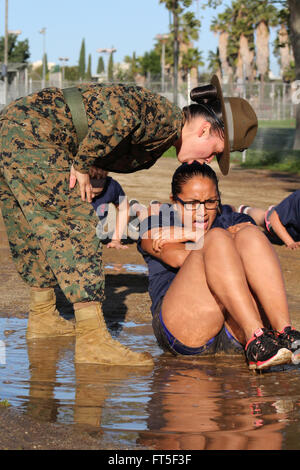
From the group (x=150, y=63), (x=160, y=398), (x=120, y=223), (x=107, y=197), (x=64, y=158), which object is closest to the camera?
(x=160, y=398)

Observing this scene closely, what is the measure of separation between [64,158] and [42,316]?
1.11 meters

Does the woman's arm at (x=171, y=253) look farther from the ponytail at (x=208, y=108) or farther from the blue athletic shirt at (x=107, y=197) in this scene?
the blue athletic shirt at (x=107, y=197)

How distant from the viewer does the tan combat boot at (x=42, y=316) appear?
4.96 meters

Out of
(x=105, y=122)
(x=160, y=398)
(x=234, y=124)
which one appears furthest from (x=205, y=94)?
(x=160, y=398)

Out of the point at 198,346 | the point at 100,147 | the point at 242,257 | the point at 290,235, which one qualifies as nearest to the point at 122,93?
the point at 100,147

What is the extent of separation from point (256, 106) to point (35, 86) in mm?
9733

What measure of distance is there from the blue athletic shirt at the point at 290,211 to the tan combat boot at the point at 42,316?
2.71 metres

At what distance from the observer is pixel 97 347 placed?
14.2 ft

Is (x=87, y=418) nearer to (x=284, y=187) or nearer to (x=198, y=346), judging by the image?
(x=198, y=346)

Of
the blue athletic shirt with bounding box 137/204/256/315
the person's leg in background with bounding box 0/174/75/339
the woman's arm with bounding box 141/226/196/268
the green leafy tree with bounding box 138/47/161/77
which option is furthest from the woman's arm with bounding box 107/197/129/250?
the green leafy tree with bounding box 138/47/161/77

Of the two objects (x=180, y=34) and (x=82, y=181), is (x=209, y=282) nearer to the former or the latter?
(x=82, y=181)

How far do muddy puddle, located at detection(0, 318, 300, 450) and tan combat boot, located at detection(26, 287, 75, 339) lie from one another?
6.0 inches

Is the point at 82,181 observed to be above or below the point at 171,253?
above

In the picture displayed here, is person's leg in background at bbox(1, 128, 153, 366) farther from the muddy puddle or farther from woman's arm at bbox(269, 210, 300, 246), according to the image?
woman's arm at bbox(269, 210, 300, 246)
